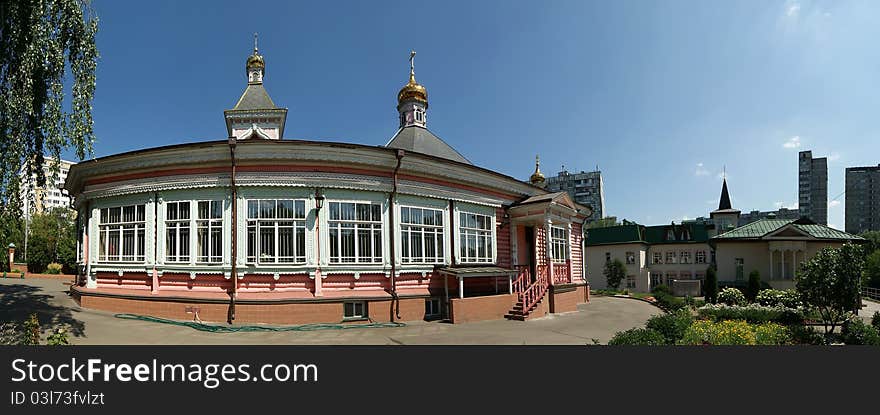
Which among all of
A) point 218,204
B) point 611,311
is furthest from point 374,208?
point 611,311

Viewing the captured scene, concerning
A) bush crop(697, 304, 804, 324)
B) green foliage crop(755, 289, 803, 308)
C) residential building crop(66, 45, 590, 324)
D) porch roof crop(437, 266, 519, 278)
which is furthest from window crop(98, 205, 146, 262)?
green foliage crop(755, 289, 803, 308)

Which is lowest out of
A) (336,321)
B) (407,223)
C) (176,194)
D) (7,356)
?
(336,321)

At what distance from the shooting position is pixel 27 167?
9.78 meters

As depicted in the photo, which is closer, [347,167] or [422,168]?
[347,167]

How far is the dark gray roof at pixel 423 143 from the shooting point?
21.0m

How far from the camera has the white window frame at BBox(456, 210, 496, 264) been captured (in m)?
16.3

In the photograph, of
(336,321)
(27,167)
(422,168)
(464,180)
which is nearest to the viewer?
(27,167)

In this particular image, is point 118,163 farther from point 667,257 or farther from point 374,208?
point 667,257

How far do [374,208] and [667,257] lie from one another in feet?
127

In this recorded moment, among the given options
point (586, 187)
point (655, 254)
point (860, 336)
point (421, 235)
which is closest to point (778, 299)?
point (860, 336)

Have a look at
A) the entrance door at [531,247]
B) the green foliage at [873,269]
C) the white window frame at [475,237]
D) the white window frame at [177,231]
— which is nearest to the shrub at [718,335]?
the white window frame at [475,237]

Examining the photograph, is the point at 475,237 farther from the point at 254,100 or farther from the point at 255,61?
the point at 255,61

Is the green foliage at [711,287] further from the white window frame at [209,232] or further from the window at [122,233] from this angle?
the window at [122,233]

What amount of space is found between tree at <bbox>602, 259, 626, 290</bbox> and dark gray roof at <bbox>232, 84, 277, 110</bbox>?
3441 cm
